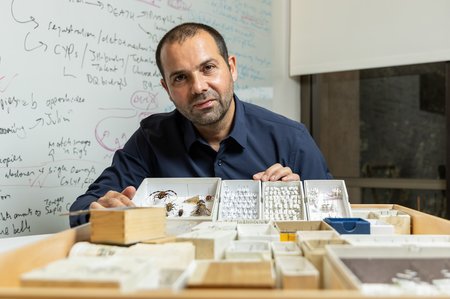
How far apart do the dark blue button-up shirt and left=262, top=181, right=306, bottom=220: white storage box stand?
0.34 metres

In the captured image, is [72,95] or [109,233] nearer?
[109,233]

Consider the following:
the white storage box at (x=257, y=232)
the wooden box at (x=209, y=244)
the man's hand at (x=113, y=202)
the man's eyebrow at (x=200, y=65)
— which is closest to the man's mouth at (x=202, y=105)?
the man's eyebrow at (x=200, y=65)

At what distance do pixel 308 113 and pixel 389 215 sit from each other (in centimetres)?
197

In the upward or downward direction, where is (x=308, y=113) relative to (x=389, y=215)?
upward

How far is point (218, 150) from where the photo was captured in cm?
156

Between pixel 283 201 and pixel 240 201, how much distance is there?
10cm

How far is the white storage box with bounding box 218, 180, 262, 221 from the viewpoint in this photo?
1.15 meters

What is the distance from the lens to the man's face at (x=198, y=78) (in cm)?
151

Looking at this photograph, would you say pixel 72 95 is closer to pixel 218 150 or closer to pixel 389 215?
pixel 218 150

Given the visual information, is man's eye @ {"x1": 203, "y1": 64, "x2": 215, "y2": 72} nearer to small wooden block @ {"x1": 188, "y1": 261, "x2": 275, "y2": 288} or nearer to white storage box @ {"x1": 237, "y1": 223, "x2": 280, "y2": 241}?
white storage box @ {"x1": 237, "y1": 223, "x2": 280, "y2": 241}

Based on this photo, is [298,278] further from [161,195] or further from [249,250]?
[161,195]

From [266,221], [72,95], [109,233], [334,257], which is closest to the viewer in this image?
[334,257]

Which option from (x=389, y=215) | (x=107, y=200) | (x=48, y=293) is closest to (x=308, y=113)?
(x=389, y=215)

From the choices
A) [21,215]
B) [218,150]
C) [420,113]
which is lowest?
[21,215]
